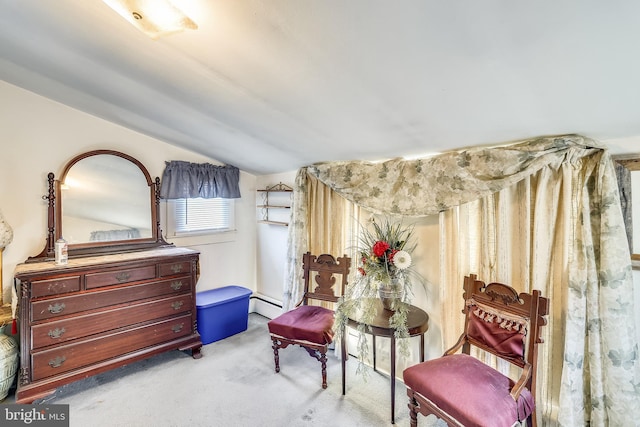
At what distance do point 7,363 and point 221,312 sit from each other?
5.27 ft

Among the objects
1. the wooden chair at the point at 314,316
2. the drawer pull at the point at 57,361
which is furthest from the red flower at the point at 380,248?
Answer: the drawer pull at the point at 57,361

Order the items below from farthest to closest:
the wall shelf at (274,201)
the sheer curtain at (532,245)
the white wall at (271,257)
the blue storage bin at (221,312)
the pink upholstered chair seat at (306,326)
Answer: the white wall at (271,257) < the wall shelf at (274,201) < the blue storage bin at (221,312) < the pink upholstered chair seat at (306,326) < the sheer curtain at (532,245)

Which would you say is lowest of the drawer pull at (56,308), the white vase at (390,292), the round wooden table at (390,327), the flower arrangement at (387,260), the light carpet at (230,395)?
the light carpet at (230,395)

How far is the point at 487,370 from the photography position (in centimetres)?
172

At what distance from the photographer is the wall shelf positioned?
3653 mm

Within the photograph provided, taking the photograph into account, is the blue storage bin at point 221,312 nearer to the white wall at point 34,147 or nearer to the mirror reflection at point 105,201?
the mirror reflection at point 105,201

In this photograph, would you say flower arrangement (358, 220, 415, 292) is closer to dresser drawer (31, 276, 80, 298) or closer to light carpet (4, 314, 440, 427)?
light carpet (4, 314, 440, 427)

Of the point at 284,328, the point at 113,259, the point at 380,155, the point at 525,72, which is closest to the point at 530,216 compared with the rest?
the point at 525,72

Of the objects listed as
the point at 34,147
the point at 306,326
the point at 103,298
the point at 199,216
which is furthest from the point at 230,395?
the point at 34,147

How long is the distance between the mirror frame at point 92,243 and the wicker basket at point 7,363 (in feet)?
2.13

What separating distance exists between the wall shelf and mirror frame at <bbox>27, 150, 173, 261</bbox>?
119 cm

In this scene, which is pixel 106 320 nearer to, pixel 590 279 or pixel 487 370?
pixel 487 370

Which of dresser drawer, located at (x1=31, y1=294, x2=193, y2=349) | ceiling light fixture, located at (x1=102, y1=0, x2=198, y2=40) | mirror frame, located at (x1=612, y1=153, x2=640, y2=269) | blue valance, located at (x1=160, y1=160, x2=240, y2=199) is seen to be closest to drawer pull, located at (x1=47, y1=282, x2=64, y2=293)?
dresser drawer, located at (x1=31, y1=294, x2=193, y2=349)

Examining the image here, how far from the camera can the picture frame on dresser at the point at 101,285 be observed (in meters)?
2.23
